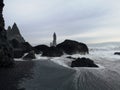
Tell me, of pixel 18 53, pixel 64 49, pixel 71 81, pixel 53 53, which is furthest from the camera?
pixel 64 49

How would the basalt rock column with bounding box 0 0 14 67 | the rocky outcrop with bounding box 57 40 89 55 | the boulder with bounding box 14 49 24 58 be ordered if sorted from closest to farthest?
the basalt rock column with bounding box 0 0 14 67 < the boulder with bounding box 14 49 24 58 < the rocky outcrop with bounding box 57 40 89 55

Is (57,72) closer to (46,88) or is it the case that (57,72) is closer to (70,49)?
(46,88)

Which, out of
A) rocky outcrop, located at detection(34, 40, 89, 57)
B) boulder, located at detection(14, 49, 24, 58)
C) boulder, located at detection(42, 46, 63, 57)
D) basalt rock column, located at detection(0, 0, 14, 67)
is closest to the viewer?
basalt rock column, located at detection(0, 0, 14, 67)

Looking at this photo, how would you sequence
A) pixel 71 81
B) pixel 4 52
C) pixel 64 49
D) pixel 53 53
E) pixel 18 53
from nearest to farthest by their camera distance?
1. pixel 71 81
2. pixel 4 52
3. pixel 18 53
4. pixel 53 53
5. pixel 64 49

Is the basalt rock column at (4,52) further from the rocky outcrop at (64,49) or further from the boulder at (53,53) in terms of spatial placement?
the rocky outcrop at (64,49)

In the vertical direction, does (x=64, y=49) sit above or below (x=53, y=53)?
above

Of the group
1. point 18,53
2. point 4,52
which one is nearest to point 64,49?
point 18,53

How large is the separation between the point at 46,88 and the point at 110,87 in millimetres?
3365

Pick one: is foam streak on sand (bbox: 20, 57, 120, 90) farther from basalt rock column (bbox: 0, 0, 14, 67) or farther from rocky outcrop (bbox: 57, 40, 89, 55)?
rocky outcrop (bbox: 57, 40, 89, 55)

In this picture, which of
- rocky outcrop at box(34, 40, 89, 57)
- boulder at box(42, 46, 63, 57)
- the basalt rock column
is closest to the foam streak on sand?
the basalt rock column

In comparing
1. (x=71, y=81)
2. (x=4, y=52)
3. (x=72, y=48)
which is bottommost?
(x=71, y=81)

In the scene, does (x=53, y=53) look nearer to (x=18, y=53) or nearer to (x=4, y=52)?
(x=18, y=53)

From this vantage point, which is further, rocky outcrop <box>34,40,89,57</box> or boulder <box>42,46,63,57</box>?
rocky outcrop <box>34,40,89,57</box>

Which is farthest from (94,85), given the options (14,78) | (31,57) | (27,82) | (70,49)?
(70,49)
